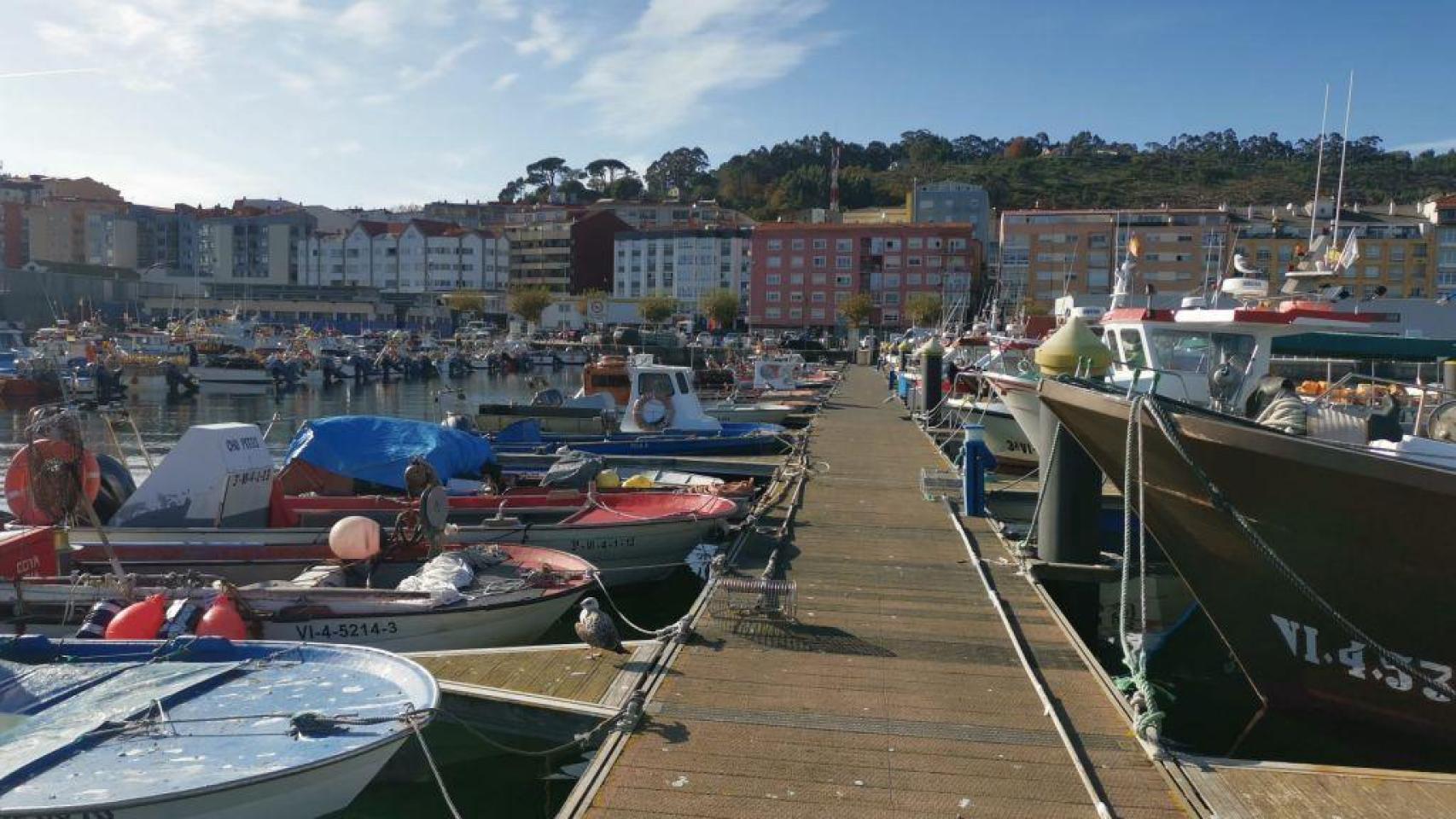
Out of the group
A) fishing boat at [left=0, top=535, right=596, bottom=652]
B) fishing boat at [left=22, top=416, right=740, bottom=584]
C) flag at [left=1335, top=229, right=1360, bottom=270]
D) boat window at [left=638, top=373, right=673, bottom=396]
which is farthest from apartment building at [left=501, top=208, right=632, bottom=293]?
fishing boat at [left=0, top=535, right=596, bottom=652]

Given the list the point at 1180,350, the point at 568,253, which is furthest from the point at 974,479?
the point at 568,253

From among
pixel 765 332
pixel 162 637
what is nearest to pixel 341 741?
pixel 162 637

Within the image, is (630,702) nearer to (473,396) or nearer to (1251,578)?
(1251,578)

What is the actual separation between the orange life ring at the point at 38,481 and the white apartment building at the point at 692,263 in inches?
3574

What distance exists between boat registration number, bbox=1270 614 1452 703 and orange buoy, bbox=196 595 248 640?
336 inches

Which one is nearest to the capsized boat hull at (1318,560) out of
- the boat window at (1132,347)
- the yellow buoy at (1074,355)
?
the yellow buoy at (1074,355)

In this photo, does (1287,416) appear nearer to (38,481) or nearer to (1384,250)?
(38,481)

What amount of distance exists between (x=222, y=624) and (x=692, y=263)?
96.9 meters

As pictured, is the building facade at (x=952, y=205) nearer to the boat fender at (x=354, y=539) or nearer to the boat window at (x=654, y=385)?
the boat window at (x=654, y=385)

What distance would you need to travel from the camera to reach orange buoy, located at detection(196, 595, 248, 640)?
9.02 meters

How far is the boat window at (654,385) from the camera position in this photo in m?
23.5

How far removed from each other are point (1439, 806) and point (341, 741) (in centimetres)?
621

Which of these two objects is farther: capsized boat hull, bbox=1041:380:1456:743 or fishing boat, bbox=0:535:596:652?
fishing boat, bbox=0:535:596:652

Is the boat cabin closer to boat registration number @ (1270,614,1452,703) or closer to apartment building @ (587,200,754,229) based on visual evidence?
boat registration number @ (1270,614,1452,703)
